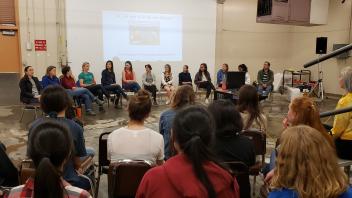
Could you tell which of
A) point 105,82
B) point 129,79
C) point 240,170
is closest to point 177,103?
point 240,170

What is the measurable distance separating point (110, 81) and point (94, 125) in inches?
84.0

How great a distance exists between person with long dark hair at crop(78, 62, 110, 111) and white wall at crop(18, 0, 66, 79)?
0.91 metres

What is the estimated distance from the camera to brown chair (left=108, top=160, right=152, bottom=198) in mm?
1995

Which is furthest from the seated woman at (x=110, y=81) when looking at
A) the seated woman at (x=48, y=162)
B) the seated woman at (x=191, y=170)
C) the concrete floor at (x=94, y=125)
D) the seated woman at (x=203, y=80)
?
the seated woman at (x=191, y=170)

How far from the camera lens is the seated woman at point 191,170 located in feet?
4.03

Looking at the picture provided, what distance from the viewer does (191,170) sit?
1237mm

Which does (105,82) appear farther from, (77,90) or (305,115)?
(305,115)

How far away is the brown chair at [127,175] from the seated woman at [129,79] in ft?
19.7

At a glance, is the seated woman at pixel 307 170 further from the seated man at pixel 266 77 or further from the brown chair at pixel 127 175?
the seated man at pixel 266 77

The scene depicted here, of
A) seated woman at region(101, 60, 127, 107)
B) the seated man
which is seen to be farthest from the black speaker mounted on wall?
seated woman at region(101, 60, 127, 107)

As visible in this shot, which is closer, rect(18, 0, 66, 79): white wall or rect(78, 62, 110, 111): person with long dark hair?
rect(78, 62, 110, 111): person with long dark hair

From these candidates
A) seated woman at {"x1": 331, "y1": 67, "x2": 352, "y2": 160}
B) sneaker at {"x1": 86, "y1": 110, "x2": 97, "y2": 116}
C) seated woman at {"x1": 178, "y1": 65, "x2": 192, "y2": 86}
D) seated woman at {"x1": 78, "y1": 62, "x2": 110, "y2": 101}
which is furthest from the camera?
seated woman at {"x1": 178, "y1": 65, "x2": 192, "y2": 86}

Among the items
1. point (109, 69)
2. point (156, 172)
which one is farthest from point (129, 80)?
point (156, 172)

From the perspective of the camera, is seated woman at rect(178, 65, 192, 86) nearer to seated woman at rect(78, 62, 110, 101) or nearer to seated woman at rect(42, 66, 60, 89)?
seated woman at rect(78, 62, 110, 101)
